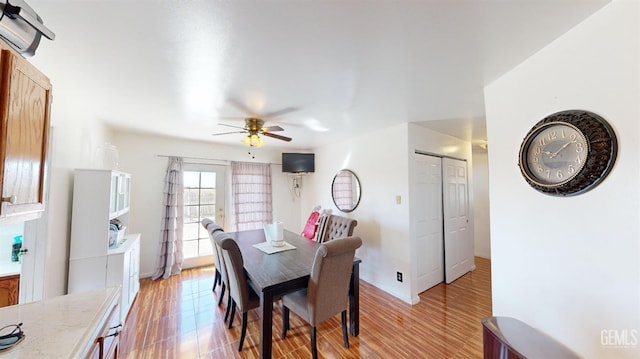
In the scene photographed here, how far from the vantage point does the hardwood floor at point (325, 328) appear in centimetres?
191

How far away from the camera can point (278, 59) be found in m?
1.43

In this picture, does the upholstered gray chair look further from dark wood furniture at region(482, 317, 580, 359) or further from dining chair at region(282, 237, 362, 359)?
dark wood furniture at region(482, 317, 580, 359)

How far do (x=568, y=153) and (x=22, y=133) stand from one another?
2602 mm

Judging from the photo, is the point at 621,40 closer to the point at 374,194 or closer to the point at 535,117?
the point at 535,117

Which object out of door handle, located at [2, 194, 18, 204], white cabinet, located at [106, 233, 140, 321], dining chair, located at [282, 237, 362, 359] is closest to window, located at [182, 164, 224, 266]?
white cabinet, located at [106, 233, 140, 321]

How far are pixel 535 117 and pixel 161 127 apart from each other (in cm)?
395

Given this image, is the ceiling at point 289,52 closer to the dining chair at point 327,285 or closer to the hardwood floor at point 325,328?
the dining chair at point 327,285

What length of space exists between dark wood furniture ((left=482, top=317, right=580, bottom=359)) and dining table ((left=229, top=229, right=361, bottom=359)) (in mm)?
1057

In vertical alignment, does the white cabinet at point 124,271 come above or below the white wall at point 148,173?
below

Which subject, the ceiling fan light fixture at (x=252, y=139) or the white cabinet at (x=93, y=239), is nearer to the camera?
the white cabinet at (x=93, y=239)

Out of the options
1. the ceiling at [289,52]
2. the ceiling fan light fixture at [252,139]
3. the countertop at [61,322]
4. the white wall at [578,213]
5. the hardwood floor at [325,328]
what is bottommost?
the hardwood floor at [325,328]

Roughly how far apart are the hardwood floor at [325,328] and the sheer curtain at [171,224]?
1.34 ft

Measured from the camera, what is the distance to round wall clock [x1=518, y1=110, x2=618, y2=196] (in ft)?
3.38

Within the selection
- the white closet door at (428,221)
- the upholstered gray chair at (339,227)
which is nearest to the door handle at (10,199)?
the upholstered gray chair at (339,227)
